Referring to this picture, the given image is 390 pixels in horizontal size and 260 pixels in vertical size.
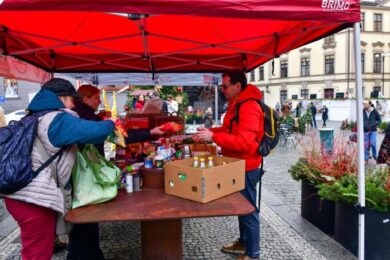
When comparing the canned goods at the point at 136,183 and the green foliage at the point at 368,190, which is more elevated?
the canned goods at the point at 136,183

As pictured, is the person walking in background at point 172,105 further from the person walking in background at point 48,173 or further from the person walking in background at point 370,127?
the person walking in background at point 48,173

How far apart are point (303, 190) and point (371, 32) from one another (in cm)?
4558

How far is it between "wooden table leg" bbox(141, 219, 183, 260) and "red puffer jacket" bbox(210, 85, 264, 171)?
0.79m

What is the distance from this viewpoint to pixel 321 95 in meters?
43.7

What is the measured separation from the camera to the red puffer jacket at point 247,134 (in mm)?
2893

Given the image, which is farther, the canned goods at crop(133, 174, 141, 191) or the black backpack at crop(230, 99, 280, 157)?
the black backpack at crop(230, 99, 280, 157)

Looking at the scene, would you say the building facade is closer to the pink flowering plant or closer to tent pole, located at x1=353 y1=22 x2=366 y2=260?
the pink flowering plant

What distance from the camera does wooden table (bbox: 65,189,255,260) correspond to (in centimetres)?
216

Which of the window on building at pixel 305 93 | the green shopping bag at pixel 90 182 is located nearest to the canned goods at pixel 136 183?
the green shopping bag at pixel 90 182

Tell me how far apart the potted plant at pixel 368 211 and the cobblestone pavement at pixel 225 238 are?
0.79 feet

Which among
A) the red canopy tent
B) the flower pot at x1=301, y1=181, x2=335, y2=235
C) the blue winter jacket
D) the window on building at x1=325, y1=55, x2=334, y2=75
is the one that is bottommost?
the flower pot at x1=301, y1=181, x2=335, y2=235

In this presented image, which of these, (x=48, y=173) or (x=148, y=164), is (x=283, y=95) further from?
(x=48, y=173)

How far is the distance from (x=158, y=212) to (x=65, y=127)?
0.80m

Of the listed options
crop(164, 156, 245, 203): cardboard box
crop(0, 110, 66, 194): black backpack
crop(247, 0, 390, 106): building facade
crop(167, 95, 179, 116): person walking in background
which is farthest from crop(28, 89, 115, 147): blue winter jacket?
crop(247, 0, 390, 106): building facade
